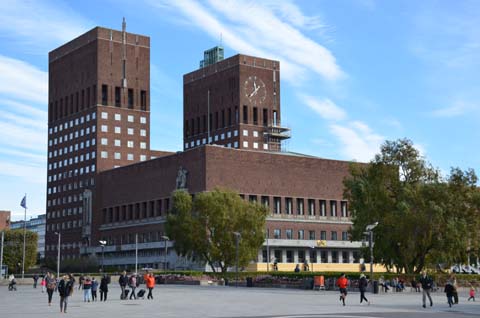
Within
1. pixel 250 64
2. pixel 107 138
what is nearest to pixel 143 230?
pixel 107 138

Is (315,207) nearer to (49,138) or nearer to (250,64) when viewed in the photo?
(250,64)

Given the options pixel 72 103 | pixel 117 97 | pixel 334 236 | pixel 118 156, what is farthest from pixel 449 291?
pixel 72 103

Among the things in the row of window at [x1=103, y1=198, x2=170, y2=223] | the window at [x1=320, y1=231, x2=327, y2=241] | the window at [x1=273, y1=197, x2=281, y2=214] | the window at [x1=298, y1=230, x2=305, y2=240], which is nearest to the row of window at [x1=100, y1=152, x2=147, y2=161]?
the row of window at [x1=103, y1=198, x2=170, y2=223]

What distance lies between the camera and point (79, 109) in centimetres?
17012

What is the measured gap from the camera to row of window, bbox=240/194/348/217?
129 metres

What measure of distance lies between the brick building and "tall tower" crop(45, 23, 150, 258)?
0.74 feet

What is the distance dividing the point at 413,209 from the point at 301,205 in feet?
202

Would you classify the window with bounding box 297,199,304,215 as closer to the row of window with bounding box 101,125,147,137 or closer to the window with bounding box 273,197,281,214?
the window with bounding box 273,197,281,214

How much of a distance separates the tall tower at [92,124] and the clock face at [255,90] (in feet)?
76.9

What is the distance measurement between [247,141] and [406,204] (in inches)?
4115

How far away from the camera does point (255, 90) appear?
179125mm

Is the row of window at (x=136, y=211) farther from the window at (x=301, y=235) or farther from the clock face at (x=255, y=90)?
the clock face at (x=255, y=90)

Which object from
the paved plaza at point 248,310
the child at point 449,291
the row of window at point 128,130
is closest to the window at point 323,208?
the row of window at point 128,130

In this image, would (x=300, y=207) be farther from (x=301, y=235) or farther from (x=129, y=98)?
(x=129, y=98)
